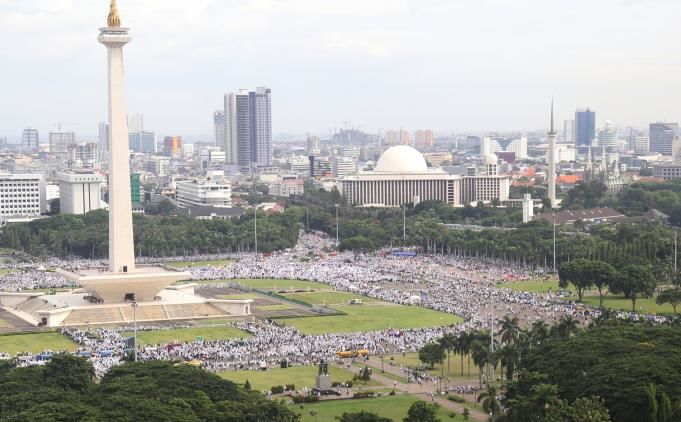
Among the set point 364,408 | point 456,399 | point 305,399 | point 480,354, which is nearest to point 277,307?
point 480,354

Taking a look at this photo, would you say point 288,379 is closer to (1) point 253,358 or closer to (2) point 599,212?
(1) point 253,358

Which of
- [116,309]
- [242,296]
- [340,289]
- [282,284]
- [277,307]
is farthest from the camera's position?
[282,284]

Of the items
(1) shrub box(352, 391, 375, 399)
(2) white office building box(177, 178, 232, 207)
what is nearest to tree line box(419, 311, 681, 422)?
(1) shrub box(352, 391, 375, 399)

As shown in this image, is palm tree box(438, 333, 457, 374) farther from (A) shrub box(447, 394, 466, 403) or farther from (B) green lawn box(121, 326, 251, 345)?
(B) green lawn box(121, 326, 251, 345)

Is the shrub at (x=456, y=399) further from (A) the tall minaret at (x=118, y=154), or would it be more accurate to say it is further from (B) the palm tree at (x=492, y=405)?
(A) the tall minaret at (x=118, y=154)

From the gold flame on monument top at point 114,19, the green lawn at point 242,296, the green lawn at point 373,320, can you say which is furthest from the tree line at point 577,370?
the gold flame on monument top at point 114,19

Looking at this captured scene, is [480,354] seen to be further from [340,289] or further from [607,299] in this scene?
[340,289]

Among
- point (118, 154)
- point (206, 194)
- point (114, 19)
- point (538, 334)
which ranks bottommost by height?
point (538, 334)
